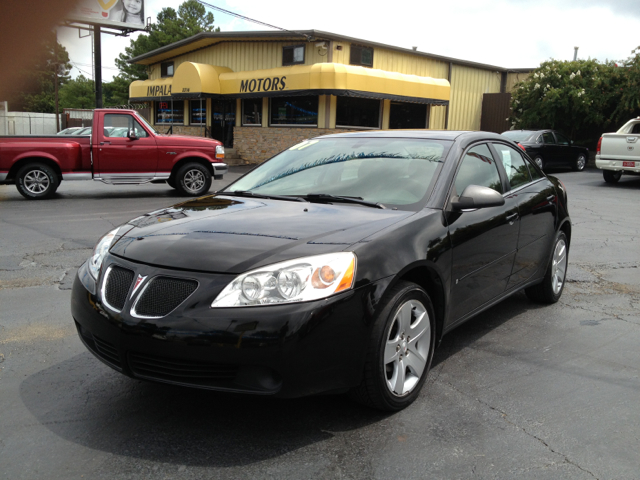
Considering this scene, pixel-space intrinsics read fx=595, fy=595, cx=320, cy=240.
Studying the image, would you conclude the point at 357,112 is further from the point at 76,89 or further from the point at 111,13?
the point at 111,13

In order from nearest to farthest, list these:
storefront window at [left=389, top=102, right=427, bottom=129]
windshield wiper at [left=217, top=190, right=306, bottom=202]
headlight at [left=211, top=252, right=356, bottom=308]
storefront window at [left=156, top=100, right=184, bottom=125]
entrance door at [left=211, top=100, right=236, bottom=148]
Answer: headlight at [left=211, top=252, right=356, bottom=308] → windshield wiper at [left=217, top=190, right=306, bottom=202] → storefront window at [left=389, top=102, right=427, bottom=129] → entrance door at [left=211, top=100, right=236, bottom=148] → storefront window at [left=156, top=100, right=184, bottom=125]

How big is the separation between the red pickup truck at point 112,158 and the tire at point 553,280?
31.2 ft

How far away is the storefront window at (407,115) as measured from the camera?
986 inches

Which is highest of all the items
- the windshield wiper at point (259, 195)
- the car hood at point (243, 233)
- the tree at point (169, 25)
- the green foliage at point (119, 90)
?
the green foliage at point (119, 90)

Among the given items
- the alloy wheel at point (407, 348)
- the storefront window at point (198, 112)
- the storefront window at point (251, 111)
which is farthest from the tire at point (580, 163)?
the alloy wheel at point (407, 348)

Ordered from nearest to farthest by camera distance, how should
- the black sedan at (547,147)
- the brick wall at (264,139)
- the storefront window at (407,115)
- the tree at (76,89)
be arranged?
the tree at (76,89), the black sedan at (547,147), the brick wall at (264,139), the storefront window at (407,115)

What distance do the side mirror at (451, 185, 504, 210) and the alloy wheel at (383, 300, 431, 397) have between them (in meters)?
0.77

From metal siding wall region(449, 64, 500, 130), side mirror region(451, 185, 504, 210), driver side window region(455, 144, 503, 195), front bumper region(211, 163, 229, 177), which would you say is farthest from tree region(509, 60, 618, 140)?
side mirror region(451, 185, 504, 210)

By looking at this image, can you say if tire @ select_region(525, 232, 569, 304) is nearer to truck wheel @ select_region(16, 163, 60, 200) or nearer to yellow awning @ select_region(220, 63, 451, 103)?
truck wheel @ select_region(16, 163, 60, 200)

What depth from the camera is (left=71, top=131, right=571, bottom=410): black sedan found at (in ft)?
9.09

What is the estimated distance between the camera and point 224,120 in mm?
27188

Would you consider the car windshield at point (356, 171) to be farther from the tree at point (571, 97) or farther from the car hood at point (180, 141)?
the tree at point (571, 97)

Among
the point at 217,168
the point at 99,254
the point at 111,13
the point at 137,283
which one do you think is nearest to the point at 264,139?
the point at 217,168

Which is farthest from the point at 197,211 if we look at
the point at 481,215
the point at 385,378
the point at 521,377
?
the point at 521,377
